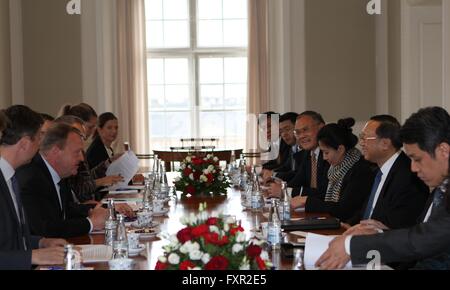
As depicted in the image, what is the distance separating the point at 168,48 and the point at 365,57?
3.39 m

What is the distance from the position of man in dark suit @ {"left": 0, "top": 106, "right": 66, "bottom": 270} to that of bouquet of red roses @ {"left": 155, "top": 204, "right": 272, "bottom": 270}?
3.14ft

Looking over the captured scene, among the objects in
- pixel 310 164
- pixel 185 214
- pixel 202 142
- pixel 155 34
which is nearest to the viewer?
pixel 185 214

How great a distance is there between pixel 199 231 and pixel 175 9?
1002cm

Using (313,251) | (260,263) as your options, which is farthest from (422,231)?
(260,263)

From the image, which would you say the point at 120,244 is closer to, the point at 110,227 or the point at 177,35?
the point at 110,227

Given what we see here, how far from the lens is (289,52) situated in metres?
10.2

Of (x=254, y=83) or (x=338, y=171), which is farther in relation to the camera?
(x=254, y=83)

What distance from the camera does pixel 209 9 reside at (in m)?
12.0

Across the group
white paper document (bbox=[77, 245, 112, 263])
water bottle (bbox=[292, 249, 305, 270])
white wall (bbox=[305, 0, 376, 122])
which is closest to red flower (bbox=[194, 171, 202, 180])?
white paper document (bbox=[77, 245, 112, 263])

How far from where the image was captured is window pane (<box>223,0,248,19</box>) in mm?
11891

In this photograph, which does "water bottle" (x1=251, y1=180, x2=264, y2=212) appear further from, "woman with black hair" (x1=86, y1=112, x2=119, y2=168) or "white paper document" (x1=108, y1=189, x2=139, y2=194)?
"woman with black hair" (x1=86, y1=112, x2=119, y2=168)

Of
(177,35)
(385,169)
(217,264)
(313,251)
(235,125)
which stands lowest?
(313,251)

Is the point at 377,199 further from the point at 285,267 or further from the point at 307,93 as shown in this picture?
the point at 307,93
